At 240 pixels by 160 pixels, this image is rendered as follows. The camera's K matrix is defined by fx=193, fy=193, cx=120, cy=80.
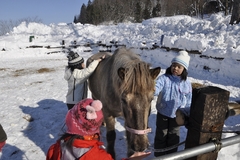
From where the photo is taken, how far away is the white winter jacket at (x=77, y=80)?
3.33 metres

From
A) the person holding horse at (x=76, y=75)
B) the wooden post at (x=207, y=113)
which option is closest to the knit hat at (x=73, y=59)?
the person holding horse at (x=76, y=75)

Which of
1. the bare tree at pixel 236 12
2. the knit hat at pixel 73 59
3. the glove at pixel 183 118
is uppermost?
the bare tree at pixel 236 12

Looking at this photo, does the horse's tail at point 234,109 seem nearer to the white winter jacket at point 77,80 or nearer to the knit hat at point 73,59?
the white winter jacket at point 77,80

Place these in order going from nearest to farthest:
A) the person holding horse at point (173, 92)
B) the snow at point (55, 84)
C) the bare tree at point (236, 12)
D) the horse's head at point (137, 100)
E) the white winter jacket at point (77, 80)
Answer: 1. the horse's head at point (137, 100)
2. the person holding horse at point (173, 92)
3. the white winter jacket at point (77, 80)
4. the snow at point (55, 84)
5. the bare tree at point (236, 12)

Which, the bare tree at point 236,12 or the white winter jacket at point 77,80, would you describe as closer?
the white winter jacket at point 77,80

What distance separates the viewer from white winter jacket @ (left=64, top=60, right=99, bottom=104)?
3335 mm

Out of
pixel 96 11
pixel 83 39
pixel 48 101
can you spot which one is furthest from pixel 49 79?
pixel 96 11

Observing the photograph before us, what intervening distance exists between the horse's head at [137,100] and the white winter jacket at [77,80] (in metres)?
1.46

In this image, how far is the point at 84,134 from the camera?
149 centimetres

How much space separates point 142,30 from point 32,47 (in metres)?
10.4

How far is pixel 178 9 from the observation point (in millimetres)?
38656

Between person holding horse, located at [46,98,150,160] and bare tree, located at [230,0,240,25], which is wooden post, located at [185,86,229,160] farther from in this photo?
bare tree, located at [230,0,240,25]

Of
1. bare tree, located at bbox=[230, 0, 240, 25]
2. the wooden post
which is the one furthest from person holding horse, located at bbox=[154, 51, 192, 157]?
bare tree, located at bbox=[230, 0, 240, 25]

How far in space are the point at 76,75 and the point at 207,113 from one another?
93.6 inches
